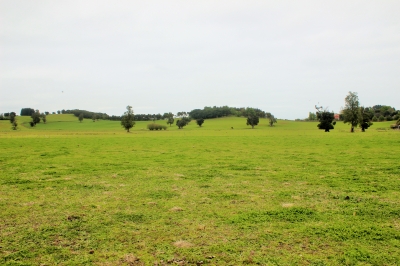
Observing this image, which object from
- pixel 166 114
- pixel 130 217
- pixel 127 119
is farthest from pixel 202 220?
pixel 166 114

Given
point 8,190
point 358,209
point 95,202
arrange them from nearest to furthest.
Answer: point 358,209, point 95,202, point 8,190

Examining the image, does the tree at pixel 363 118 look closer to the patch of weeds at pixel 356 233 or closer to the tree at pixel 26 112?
the patch of weeds at pixel 356 233

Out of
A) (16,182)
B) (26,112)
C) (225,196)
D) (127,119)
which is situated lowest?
(16,182)

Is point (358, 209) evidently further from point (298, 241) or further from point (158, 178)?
point (158, 178)

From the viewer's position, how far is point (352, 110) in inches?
2918

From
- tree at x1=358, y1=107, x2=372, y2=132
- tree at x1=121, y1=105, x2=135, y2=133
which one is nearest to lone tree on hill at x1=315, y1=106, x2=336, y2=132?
tree at x1=358, y1=107, x2=372, y2=132

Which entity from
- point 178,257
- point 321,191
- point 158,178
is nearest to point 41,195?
point 158,178

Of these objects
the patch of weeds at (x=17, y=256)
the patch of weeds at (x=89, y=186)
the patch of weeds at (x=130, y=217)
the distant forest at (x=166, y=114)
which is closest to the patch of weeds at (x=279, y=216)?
the patch of weeds at (x=130, y=217)

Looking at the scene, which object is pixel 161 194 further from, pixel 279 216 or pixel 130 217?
pixel 279 216

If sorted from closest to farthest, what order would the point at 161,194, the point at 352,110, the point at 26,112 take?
the point at 161,194, the point at 352,110, the point at 26,112

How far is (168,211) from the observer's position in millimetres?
7938

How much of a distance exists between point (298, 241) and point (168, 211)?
3.66 meters

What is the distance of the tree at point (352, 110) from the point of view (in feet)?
240

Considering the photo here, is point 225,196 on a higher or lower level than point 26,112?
lower
